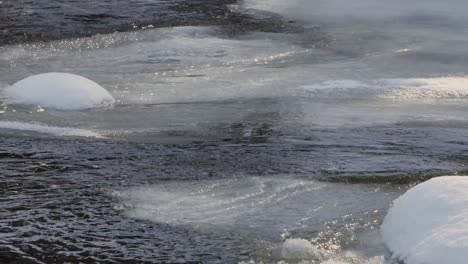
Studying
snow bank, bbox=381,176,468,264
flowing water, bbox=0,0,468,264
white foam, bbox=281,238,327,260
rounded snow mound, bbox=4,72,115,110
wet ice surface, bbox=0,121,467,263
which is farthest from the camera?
rounded snow mound, bbox=4,72,115,110

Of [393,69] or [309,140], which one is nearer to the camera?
[309,140]

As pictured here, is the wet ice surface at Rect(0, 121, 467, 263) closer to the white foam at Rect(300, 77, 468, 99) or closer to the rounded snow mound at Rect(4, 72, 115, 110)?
the rounded snow mound at Rect(4, 72, 115, 110)

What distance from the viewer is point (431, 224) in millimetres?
4695

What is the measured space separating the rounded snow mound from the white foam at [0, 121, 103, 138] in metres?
0.58

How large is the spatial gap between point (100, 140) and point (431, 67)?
447 cm

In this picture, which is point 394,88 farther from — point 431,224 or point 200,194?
point 431,224

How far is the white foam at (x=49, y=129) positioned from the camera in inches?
273

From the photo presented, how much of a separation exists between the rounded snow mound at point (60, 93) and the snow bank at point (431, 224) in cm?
353

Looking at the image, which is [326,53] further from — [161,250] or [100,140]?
[161,250]

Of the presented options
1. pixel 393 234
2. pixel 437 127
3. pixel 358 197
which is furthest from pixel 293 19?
pixel 393 234

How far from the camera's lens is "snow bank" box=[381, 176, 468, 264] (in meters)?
4.39

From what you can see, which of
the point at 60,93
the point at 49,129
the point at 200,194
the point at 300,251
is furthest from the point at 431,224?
the point at 60,93

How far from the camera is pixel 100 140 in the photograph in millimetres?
Answer: 6805

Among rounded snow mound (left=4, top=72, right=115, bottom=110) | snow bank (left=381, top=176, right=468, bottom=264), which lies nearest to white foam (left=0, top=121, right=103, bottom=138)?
rounded snow mound (left=4, top=72, right=115, bottom=110)
